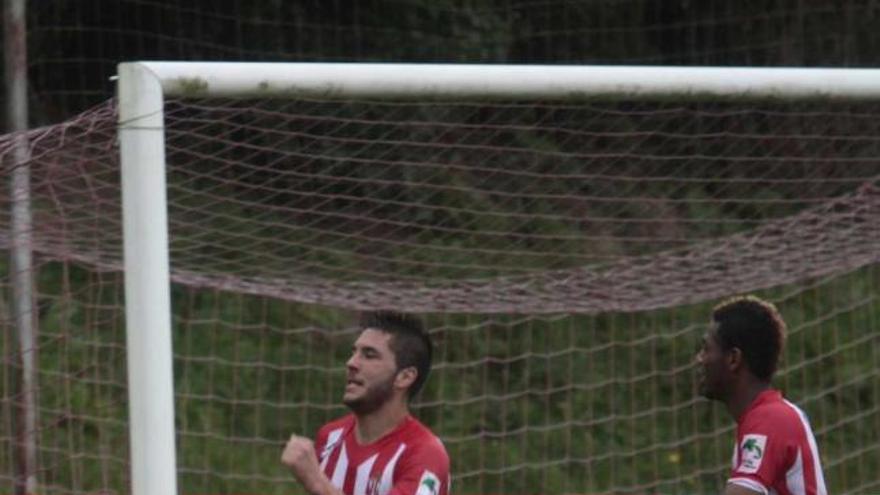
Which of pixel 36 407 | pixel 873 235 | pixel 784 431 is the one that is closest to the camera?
pixel 784 431

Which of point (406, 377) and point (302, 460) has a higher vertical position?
point (406, 377)

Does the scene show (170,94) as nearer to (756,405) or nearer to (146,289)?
(146,289)

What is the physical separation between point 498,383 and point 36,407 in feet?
8.53

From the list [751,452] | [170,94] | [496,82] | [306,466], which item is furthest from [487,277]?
[170,94]

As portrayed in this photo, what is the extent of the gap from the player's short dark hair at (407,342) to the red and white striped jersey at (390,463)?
0.45 ft

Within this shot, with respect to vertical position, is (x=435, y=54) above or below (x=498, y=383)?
above

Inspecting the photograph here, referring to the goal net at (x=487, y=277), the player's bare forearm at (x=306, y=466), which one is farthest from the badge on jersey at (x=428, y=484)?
the goal net at (x=487, y=277)

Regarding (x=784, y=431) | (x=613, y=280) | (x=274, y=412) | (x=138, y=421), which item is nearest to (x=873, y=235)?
(x=613, y=280)

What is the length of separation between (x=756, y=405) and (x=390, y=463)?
89 cm

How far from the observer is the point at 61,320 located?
6328 millimetres

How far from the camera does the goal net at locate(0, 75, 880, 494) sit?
243 inches

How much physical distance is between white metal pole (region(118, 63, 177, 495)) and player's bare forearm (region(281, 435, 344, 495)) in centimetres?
29

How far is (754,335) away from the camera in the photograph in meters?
4.84

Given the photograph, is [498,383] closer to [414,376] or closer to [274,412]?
[274,412]
